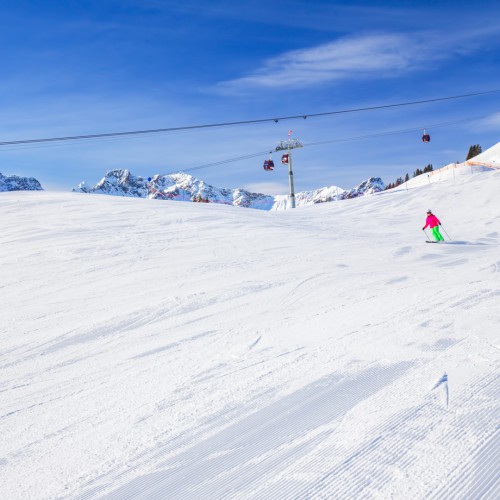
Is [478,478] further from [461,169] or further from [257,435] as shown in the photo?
[461,169]

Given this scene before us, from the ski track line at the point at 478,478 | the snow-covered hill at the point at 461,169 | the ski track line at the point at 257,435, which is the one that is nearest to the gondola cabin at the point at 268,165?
the snow-covered hill at the point at 461,169

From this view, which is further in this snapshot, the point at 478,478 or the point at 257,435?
the point at 257,435

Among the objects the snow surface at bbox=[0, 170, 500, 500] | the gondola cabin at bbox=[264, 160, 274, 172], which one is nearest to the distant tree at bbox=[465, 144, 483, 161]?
the gondola cabin at bbox=[264, 160, 274, 172]

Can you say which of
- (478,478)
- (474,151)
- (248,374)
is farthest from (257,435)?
(474,151)

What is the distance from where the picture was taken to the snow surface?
133 inches

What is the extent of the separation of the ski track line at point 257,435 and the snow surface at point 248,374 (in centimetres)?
2

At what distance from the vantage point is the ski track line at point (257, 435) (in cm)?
333

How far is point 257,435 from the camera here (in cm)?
391

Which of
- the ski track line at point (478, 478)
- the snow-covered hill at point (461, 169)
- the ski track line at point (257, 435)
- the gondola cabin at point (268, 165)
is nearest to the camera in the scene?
the ski track line at point (478, 478)

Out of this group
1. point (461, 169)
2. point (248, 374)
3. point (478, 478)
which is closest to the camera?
point (478, 478)

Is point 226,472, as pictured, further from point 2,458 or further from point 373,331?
point 373,331

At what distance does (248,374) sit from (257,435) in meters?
1.33

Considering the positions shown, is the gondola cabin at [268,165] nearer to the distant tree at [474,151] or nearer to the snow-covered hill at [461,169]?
the snow-covered hill at [461,169]

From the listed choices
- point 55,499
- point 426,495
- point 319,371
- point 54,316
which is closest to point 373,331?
point 319,371
